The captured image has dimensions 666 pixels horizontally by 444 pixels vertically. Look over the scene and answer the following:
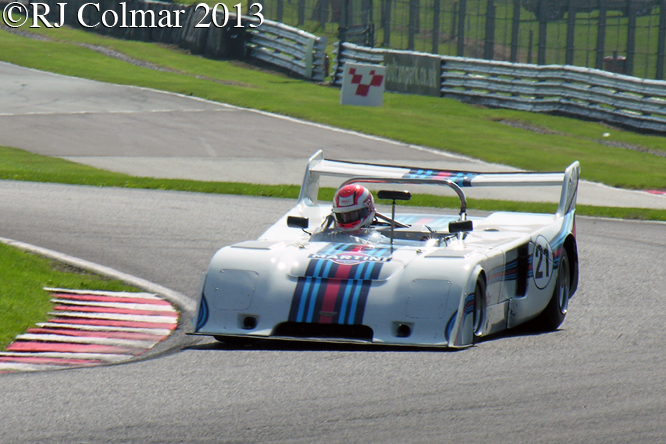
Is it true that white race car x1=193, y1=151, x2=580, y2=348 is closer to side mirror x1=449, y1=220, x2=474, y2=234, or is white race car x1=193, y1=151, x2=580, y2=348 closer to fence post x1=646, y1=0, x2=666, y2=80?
side mirror x1=449, y1=220, x2=474, y2=234

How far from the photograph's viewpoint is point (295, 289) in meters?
6.70

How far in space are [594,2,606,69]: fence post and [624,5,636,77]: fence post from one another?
0.72m

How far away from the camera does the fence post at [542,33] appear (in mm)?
26609

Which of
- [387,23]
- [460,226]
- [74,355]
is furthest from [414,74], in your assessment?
[74,355]

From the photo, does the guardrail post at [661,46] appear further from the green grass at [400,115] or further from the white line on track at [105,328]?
the white line on track at [105,328]

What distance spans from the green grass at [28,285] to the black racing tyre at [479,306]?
10.9 feet

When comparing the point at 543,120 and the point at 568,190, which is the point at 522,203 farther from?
the point at 543,120

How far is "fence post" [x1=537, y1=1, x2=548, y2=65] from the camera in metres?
26.6

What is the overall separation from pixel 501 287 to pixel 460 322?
0.93 meters

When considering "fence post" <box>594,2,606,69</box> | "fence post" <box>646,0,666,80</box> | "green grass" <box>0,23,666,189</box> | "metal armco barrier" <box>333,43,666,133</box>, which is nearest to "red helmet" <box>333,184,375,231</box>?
"green grass" <box>0,23,666,189</box>

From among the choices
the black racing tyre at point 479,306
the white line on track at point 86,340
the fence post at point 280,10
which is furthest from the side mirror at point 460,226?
the fence post at point 280,10

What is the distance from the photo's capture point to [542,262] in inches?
306

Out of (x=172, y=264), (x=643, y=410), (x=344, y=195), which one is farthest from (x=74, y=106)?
(x=643, y=410)

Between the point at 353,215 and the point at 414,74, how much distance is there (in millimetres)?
22320
